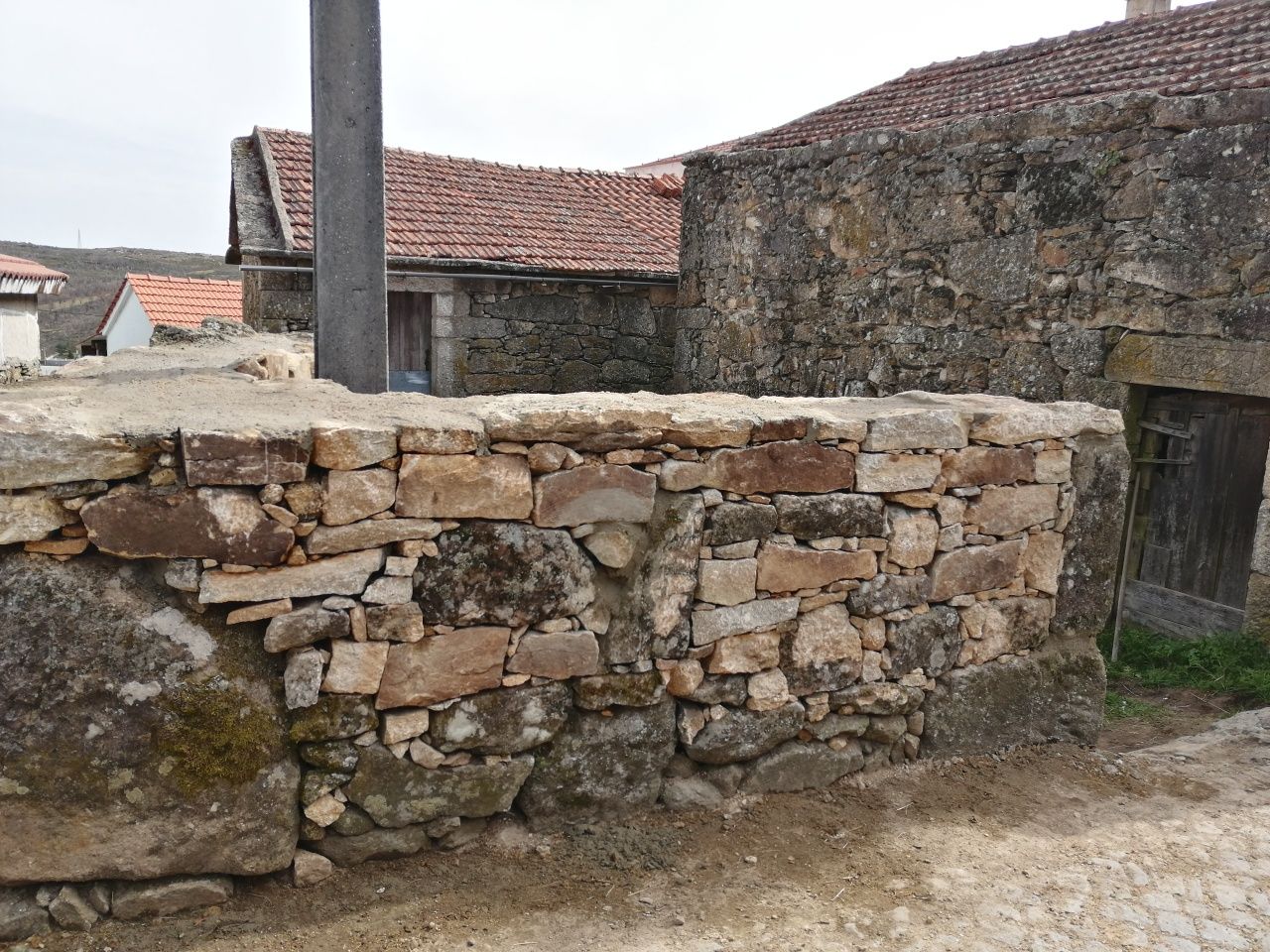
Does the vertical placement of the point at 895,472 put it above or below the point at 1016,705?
above

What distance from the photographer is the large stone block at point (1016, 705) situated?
3.51m

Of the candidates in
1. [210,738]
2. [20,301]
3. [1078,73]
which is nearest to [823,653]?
[210,738]

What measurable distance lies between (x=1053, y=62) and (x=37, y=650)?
26.0ft

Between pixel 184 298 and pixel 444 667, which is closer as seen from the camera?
pixel 444 667

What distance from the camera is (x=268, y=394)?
2.92 metres

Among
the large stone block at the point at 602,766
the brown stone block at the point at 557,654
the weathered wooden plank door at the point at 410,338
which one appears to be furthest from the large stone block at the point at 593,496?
the weathered wooden plank door at the point at 410,338

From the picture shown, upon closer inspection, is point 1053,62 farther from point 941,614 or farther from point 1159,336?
point 941,614

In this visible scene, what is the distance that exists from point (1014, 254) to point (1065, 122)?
0.82 meters

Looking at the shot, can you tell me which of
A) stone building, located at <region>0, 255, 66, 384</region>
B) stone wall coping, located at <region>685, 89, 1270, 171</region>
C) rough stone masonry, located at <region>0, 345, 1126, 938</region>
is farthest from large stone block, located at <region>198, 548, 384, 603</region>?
stone building, located at <region>0, 255, 66, 384</region>

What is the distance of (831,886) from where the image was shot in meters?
2.75

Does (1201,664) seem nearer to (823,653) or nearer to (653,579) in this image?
(823,653)

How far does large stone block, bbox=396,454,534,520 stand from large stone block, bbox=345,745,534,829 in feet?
2.19

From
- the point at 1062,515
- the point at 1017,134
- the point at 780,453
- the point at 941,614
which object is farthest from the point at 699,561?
the point at 1017,134

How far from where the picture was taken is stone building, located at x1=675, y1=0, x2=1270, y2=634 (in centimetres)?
536
